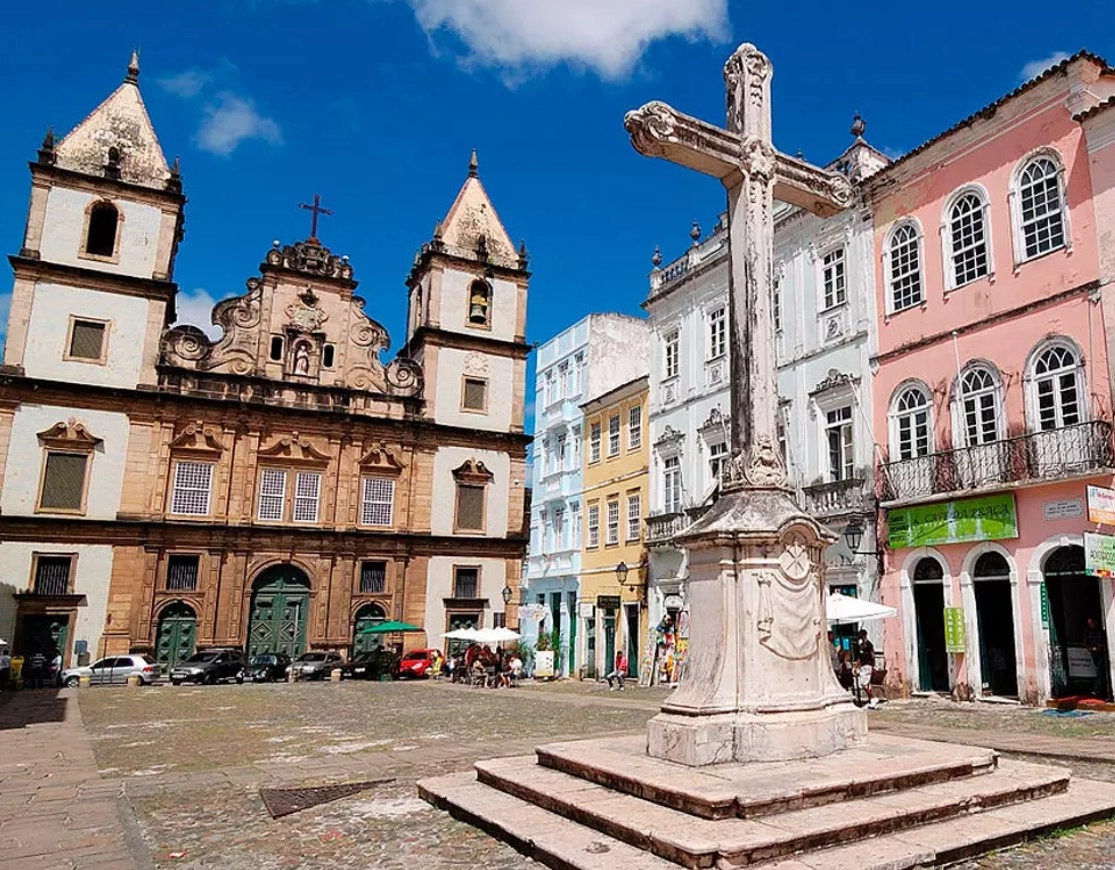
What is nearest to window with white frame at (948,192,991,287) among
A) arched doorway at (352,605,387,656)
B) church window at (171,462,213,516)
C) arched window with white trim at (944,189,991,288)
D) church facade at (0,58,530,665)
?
arched window with white trim at (944,189,991,288)

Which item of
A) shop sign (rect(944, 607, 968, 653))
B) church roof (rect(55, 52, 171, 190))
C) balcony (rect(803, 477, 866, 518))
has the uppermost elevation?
church roof (rect(55, 52, 171, 190))

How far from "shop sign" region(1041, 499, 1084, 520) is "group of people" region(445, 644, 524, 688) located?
15696 mm

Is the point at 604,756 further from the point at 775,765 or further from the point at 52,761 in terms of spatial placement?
the point at 52,761

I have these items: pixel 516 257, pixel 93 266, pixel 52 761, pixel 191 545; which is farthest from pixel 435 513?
pixel 52 761

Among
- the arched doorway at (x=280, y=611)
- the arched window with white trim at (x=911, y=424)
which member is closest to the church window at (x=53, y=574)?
the arched doorway at (x=280, y=611)

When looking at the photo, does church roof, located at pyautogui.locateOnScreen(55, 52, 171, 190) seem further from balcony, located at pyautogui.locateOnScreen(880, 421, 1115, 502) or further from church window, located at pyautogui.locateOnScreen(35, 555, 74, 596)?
balcony, located at pyautogui.locateOnScreen(880, 421, 1115, 502)

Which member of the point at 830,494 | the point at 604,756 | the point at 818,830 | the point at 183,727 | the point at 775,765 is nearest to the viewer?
the point at 818,830

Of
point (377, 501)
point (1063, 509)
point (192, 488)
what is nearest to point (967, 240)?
point (1063, 509)

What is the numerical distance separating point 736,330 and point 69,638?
89.7 feet

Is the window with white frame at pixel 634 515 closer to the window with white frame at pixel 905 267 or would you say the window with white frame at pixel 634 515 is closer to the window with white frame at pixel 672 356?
the window with white frame at pixel 672 356

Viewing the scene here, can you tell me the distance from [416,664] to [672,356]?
14.1 meters

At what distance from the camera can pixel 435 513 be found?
3450cm

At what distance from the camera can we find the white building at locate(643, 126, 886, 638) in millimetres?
20984

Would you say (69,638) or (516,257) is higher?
(516,257)
